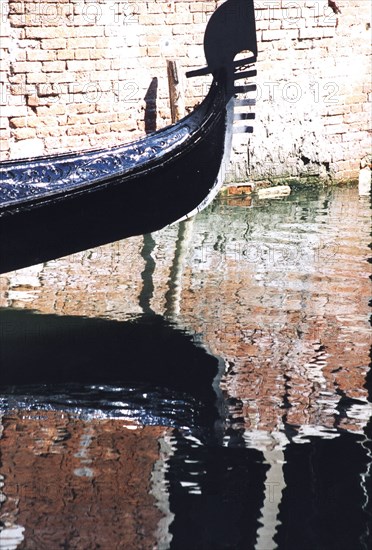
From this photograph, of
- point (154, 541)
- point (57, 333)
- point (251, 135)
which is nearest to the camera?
point (154, 541)

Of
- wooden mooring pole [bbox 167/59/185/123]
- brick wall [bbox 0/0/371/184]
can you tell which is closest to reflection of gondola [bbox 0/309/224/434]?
brick wall [bbox 0/0/371/184]

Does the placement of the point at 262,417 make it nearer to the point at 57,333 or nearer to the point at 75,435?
the point at 75,435

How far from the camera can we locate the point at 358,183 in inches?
367

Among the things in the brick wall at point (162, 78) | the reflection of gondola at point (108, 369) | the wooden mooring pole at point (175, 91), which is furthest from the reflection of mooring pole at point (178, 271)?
the brick wall at point (162, 78)

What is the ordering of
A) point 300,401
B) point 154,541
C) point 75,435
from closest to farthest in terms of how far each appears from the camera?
point 154,541
point 75,435
point 300,401

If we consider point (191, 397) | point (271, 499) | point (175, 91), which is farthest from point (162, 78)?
point (271, 499)

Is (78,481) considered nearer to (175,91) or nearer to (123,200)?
(123,200)

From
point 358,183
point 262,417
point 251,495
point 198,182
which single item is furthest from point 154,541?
point 358,183

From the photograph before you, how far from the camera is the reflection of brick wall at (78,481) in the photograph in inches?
123

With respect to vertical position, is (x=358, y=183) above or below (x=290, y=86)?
below

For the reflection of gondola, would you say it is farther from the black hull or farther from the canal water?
the black hull

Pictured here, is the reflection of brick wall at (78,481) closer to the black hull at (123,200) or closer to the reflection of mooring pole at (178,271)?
the black hull at (123,200)

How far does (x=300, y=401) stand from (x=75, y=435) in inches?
32.8

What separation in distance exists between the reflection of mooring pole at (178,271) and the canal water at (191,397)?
0.06ft
